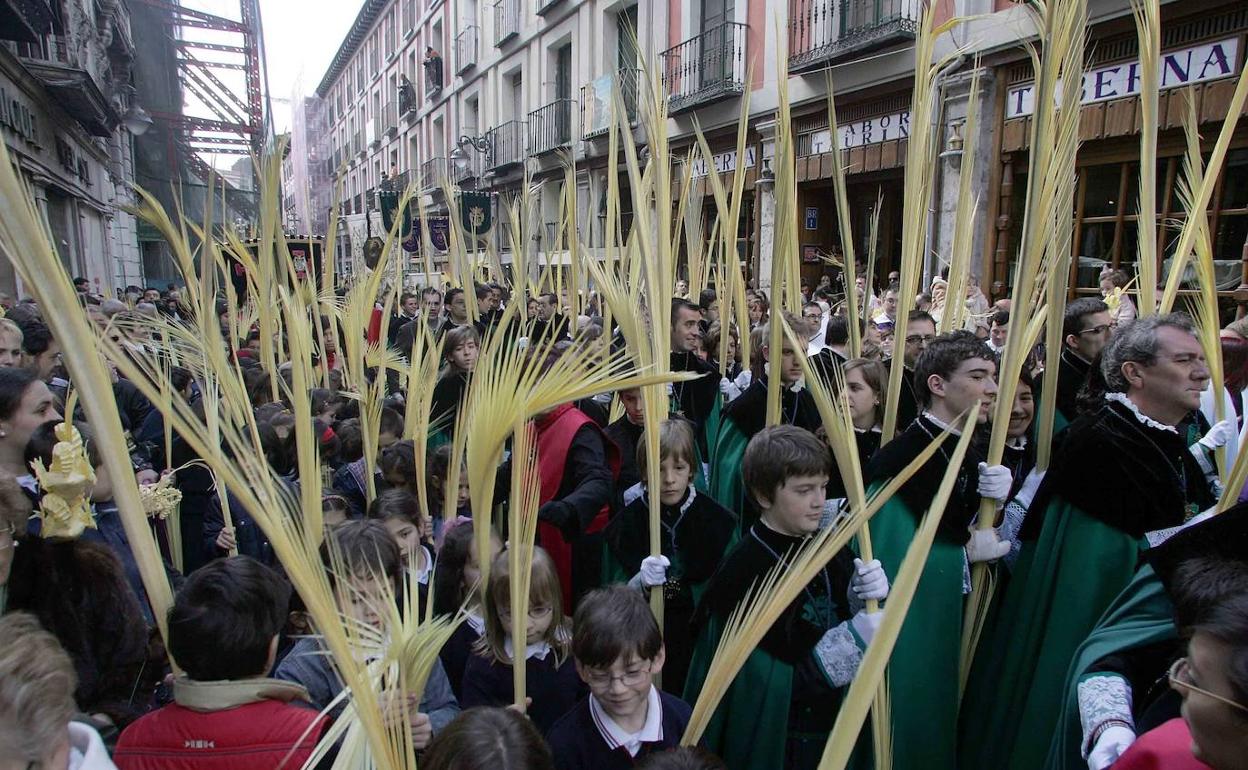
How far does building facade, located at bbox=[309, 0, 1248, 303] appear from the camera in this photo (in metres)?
6.37

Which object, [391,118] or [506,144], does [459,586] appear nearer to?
[506,144]

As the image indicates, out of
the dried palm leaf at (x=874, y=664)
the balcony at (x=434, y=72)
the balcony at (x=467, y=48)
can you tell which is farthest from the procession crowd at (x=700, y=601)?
the balcony at (x=434, y=72)

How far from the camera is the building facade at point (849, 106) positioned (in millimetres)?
6371

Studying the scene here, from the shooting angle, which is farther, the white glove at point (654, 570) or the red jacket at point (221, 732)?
the white glove at point (654, 570)

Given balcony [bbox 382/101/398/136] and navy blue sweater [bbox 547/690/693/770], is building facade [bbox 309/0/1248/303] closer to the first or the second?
navy blue sweater [bbox 547/690/693/770]

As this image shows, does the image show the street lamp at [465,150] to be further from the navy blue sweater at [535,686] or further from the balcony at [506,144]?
the navy blue sweater at [535,686]

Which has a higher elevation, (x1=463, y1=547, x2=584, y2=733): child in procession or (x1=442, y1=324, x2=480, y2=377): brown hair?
(x1=442, y1=324, x2=480, y2=377): brown hair

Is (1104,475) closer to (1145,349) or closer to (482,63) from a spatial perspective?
(1145,349)

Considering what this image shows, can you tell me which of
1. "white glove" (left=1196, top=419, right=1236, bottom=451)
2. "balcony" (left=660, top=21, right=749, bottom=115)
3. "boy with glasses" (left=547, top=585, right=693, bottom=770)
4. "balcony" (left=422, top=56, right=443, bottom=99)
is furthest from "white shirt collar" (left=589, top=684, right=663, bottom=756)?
"balcony" (left=422, top=56, right=443, bottom=99)

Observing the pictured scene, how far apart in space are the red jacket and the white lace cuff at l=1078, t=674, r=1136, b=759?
1.41m

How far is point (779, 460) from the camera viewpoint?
1829 millimetres

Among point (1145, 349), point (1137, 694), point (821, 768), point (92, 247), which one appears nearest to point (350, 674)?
point (821, 768)

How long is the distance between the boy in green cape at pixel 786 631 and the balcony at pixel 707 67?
10.3 meters

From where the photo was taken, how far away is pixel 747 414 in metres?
3.25
